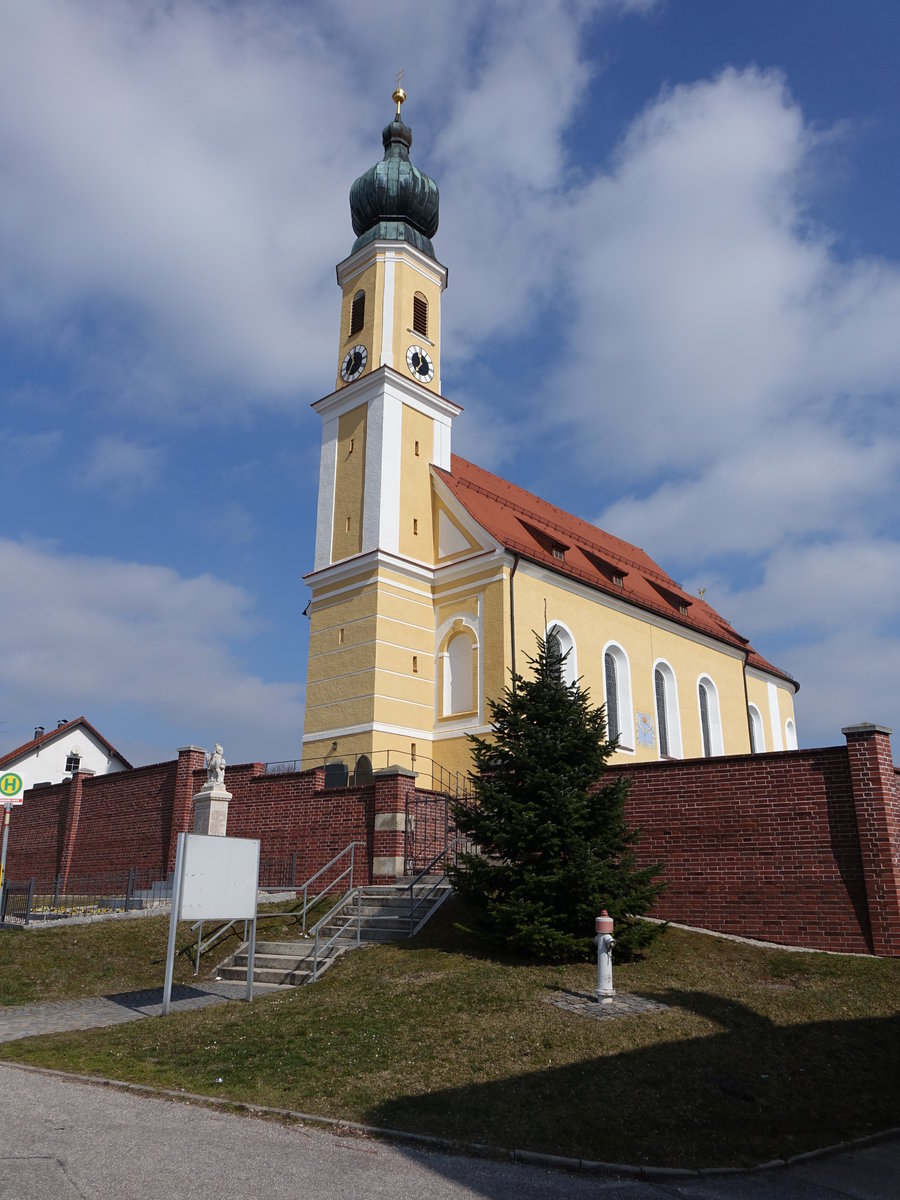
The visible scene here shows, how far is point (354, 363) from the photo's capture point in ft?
98.7

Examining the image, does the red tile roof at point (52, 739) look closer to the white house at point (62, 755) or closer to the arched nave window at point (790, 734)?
the white house at point (62, 755)

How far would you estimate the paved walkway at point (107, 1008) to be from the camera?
11078 millimetres

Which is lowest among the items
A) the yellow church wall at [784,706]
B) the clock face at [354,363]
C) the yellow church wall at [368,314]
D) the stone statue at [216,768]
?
the stone statue at [216,768]

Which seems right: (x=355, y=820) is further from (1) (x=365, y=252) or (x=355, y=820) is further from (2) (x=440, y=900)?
(1) (x=365, y=252)

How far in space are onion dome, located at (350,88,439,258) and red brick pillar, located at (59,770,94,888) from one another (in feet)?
60.3

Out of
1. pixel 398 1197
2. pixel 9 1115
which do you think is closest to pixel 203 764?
pixel 9 1115

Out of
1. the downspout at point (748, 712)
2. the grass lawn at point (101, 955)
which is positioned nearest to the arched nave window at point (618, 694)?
the downspout at point (748, 712)

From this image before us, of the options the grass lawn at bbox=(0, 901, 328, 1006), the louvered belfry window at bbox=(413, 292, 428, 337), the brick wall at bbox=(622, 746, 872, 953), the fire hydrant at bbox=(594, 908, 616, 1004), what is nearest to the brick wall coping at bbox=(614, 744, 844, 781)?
the brick wall at bbox=(622, 746, 872, 953)

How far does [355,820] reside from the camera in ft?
59.7

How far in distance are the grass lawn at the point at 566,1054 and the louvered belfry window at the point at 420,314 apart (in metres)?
22.6

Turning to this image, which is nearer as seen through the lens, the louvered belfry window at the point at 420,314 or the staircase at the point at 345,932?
the staircase at the point at 345,932

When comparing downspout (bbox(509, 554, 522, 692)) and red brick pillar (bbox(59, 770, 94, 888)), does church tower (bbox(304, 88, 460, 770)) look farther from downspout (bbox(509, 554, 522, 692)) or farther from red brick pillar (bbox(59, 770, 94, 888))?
red brick pillar (bbox(59, 770, 94, 888))

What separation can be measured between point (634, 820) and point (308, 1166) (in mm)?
9163

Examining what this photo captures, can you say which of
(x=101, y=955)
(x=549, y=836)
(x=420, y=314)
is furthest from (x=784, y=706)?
(x=101, y=955)
